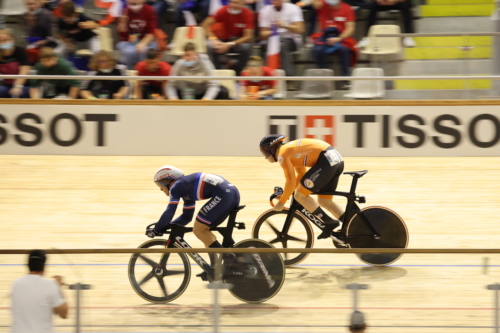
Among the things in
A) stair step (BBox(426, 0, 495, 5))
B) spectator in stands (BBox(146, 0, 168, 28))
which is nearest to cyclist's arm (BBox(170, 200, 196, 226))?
spectator in stands (BBox(146, 0, 168, 28))

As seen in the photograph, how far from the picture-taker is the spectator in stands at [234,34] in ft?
30.9

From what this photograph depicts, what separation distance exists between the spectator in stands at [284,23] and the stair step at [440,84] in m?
1.51

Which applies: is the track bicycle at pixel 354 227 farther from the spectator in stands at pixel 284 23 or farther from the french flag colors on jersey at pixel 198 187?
the spectator in stands at pixel 284 23

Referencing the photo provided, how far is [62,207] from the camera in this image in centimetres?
838

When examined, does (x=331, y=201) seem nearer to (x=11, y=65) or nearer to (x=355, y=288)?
(x=355, y=288)

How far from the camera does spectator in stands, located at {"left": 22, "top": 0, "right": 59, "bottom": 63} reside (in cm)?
981

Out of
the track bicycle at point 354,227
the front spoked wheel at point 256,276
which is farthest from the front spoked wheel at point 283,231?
the front spoked wheel at point 256,276

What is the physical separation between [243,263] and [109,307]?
811 millimetres

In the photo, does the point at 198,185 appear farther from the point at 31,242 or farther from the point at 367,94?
the point at 367,94

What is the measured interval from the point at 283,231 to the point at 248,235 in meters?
1.20

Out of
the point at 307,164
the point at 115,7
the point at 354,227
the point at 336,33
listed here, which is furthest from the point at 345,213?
the point at 115,7

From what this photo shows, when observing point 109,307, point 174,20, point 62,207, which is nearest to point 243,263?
point 109,307

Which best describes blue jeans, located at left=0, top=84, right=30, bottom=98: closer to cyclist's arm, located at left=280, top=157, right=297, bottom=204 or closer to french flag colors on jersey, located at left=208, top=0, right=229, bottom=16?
french flag colors on jersey, located at left=208, top=0, right=229, bottom=16

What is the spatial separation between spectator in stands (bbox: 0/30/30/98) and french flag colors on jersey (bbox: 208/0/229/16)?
255 centimetres
